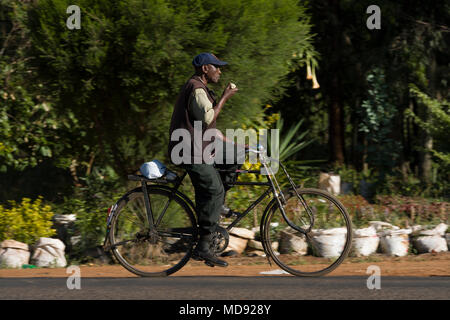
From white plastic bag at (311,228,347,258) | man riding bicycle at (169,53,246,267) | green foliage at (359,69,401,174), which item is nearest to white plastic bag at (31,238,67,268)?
man riding bicycle at (169,53,246,267)

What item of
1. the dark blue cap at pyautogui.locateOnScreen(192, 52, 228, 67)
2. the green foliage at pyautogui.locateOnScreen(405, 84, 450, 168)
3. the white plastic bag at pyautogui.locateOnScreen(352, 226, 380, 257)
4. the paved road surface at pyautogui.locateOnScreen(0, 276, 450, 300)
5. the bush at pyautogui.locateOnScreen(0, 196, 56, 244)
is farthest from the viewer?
the green foliage at pyautogui.locateOnScreen(405, 84, 450, 168)

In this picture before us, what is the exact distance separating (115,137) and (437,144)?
6.33m

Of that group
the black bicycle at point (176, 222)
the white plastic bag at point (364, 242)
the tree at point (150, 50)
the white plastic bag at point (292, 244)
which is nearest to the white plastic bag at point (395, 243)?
the white plastic bag at point (364, 242)

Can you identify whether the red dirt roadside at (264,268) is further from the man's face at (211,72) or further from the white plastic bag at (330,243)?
the man's face at (211,72)

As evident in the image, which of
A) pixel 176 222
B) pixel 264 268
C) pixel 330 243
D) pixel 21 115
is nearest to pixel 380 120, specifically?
pixel 330 243

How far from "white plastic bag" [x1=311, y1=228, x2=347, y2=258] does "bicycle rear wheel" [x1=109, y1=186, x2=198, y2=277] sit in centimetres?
155

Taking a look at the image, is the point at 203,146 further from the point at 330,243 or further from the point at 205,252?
the point at 330,243

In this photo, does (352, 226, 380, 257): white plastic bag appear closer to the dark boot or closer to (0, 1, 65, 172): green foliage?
the dark boot

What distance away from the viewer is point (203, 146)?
5.82 meters

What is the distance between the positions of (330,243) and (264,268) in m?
0.79

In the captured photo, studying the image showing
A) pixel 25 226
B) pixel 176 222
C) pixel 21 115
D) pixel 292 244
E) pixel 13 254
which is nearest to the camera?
pixel 176 222

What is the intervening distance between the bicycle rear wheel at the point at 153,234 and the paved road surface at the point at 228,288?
0.22 metres

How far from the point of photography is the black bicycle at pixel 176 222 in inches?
235

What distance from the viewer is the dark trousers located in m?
5.81
